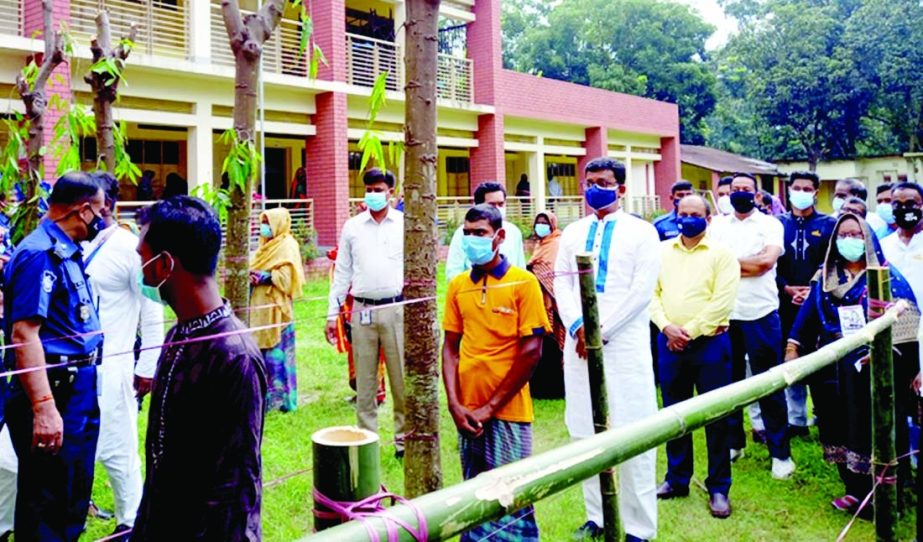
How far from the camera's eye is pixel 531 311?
11.1ft

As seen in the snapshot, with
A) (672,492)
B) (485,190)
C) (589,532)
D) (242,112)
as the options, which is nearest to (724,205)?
(485,190)

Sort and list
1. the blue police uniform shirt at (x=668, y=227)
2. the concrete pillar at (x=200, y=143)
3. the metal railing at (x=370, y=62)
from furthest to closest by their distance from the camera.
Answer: the metal railing at (x=370, y=62) → the concrete pillar at (x=200, y=143) → the blue police uniform shirt at (x=668, y=227)

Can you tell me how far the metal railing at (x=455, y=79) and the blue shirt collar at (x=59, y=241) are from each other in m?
16.2

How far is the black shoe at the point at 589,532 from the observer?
3.96 meters

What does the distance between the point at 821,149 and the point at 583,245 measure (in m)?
34.0

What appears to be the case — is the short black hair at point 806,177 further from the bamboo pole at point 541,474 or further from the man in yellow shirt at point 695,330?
the bamboo pole at point 541,474

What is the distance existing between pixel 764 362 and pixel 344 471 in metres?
4.16

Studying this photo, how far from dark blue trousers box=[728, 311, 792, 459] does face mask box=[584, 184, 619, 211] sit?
1.72 meters

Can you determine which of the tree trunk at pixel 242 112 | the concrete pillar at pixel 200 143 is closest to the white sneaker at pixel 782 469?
the tree trunk at pixel 242 112

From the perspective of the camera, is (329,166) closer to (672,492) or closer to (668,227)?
(668,227)

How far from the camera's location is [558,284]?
403cm

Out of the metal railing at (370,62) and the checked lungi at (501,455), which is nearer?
the checked lungi at (501,455)

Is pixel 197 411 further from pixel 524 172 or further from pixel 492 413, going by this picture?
pixel 524 172

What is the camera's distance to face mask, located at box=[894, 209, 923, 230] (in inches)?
183
